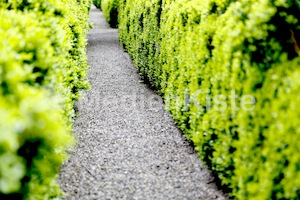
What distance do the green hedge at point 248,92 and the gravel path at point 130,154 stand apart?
0.52 m

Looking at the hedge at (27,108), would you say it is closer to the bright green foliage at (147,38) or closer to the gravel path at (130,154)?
the gravel path at (130,154)

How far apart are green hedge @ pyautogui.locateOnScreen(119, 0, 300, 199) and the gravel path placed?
1.71ft

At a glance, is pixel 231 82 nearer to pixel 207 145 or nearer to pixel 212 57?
pixel 212 57

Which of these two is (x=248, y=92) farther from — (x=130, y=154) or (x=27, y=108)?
(x=130, y=154)

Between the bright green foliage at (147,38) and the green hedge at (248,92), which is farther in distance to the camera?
the bright green foliage at (147,38)

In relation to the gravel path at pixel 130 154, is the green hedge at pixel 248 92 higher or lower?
higher

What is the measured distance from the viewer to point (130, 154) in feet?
20.5

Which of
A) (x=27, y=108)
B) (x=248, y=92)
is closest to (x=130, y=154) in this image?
(x=248, y=92)

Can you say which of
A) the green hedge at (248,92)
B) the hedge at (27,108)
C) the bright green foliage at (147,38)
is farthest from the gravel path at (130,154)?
the hedge at (27,108)

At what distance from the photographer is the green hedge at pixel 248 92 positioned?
9.95ft

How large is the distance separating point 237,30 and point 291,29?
1.57 feet

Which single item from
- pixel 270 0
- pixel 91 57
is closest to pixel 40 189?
pixel 270 0

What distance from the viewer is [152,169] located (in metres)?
5.71

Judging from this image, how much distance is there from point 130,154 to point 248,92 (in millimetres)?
3052
